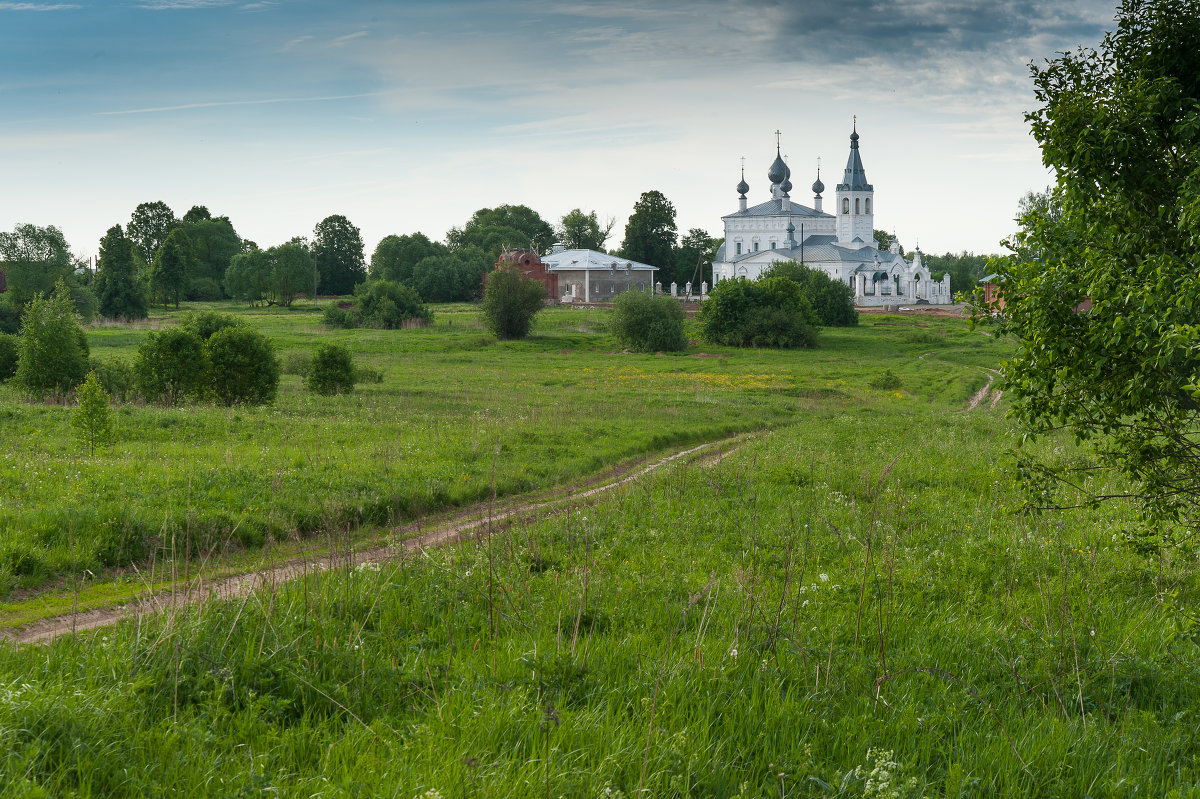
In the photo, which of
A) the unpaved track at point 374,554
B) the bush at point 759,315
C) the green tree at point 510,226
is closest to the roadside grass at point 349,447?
the unpaved track at point 374,554

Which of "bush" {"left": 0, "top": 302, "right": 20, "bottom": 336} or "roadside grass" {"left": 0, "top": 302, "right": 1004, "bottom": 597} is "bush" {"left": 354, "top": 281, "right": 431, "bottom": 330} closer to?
"roadside grass" {"left": 0, "top": 302, "right": 1004, "bottom": 597}

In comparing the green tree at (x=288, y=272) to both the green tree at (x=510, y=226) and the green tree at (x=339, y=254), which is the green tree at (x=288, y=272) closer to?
the green tree at (x=339, y=254)

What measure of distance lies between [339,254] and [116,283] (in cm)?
4062

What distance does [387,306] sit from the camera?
2574 inches

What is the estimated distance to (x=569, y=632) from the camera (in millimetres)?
6605

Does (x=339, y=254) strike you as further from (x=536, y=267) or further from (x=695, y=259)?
(x=695, y=259)

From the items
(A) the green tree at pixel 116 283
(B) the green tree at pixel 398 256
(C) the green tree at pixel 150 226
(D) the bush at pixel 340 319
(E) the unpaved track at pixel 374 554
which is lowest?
(E) the unpaved track at pixel 374 554

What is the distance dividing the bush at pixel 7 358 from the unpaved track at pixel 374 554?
2398 centimetres

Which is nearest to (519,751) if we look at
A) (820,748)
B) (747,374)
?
(820,748)

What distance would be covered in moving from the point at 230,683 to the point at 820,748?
343 centimetres

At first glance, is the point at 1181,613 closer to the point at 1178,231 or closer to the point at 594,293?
the point at 1178,231

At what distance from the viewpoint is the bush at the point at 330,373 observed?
2920 cm

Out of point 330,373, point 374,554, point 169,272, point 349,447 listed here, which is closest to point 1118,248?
point 374,554

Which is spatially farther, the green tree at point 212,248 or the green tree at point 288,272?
the green tree at point 212,248
